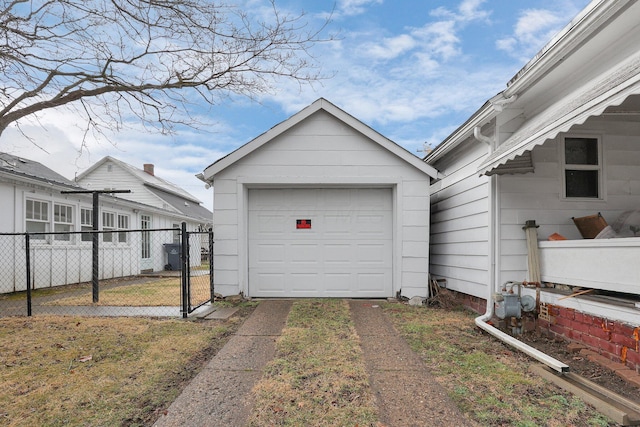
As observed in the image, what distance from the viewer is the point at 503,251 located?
18.5 feet

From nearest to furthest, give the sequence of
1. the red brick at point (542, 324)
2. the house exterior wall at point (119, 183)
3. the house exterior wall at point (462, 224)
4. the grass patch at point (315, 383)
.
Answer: the grass patch at point (315, 383) < the red brick at point (542, 324) < the house exterior wall at point (462, 224) < the house exterior wall at point (119, 183)

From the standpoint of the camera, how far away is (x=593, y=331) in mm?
4246

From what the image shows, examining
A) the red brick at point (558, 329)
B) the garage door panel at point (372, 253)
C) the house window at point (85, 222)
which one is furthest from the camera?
the house window at point (85, 222)

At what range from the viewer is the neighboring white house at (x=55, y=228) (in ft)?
29.2

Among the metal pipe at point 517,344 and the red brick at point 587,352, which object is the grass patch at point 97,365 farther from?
the red brick at point 587,352

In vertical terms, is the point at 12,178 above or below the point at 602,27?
below

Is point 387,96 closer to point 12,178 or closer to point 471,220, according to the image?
point 471,220

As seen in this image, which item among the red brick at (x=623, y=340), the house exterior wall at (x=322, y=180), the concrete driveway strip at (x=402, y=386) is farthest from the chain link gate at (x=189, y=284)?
the red brick at (x=623, y=340)

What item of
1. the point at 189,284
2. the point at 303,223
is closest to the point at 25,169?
the point at 189,284

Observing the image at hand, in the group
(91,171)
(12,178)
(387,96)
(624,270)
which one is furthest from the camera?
(91,171)

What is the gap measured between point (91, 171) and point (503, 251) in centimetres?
2087

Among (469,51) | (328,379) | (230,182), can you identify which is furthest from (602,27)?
(230,182)

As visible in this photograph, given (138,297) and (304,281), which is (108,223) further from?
(304,281)

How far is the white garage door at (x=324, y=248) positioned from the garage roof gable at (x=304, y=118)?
2.83ft
